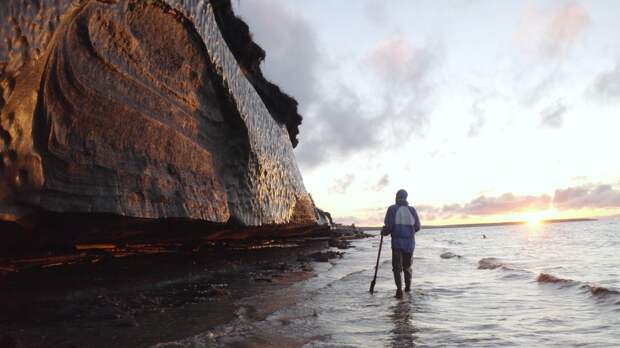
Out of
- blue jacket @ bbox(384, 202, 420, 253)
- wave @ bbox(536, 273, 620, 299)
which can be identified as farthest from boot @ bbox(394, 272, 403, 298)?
wave @ bbox(536, 273, 620, 299)

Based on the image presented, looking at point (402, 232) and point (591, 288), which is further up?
point (402, 232)

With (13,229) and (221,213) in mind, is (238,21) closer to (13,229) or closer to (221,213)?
(221,213)

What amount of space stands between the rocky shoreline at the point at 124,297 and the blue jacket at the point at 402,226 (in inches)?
113

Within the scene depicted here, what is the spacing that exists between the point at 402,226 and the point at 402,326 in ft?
13.0

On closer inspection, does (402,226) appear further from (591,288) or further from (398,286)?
(591,288)

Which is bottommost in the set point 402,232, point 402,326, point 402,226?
point 402,326

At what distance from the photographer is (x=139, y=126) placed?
6.38 meters

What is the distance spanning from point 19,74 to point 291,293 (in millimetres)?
6880

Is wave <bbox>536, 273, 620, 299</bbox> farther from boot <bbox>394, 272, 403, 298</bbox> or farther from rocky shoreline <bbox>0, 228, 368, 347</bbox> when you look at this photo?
rocky shoreline <bbox>0, 228, 368, 347</bbox>

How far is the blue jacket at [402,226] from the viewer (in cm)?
1025

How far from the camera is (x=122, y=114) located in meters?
5.96

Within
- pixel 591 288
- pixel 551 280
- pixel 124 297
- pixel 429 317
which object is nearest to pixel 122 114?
pixel 124 297

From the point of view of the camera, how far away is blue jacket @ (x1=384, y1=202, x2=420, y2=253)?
1025cm

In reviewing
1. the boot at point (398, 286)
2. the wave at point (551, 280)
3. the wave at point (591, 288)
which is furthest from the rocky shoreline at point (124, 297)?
the wave at point (591, 288)
